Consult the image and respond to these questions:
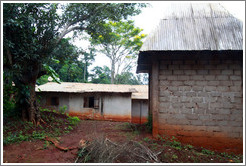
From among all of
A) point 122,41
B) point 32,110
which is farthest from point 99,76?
point 32,110

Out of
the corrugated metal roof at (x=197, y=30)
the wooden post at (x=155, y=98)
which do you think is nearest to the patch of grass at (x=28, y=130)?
the wooden post at (x=155, y=98)

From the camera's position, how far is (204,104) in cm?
564

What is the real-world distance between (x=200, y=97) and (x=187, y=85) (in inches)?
21.8

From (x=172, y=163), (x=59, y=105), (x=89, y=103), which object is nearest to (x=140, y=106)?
(x=89, y=103)

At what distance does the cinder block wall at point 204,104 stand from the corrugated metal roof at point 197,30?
24.1 inches

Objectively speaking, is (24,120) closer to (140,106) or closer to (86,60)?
(140,106)

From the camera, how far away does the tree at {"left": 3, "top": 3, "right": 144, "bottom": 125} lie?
5.86m

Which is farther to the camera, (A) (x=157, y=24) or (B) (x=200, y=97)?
(A) (x=157, y=24)

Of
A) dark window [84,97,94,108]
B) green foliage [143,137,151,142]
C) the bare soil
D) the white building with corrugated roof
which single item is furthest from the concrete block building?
dark window [84,97,94,108]

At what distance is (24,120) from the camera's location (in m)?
7.16

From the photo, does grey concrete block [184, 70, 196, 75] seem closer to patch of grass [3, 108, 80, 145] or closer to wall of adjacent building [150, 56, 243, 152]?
wall of adjacent building [150, 56, 243, 152]

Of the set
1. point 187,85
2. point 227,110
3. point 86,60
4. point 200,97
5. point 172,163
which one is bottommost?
point 172,163

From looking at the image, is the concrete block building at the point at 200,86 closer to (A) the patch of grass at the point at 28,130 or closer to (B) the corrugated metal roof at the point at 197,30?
(B) the corrugated metal roof at the point at 197,30

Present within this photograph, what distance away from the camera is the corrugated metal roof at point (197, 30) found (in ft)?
18.1
